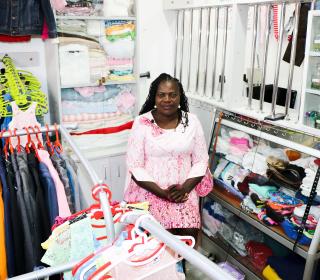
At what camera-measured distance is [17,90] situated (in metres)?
2.39

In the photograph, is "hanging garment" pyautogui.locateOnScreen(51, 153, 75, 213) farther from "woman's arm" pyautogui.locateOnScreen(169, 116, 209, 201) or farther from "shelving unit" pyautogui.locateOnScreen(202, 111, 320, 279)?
"shelving unit" pyautogui.locateOnScreen(202, 111, 320, 279)

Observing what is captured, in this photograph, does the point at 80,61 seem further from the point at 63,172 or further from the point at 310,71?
the point at 310,71

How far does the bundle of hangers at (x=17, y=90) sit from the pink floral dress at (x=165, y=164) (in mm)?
647

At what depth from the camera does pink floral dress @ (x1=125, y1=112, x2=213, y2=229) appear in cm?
238

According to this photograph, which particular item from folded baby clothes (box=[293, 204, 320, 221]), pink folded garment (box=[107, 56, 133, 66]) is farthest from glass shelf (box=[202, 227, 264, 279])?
pink folded garment (box=[107, 56, 133, 66])

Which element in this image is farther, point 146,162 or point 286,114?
point 146,162

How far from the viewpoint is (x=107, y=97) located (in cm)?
303

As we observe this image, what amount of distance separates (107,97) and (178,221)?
1.18 metres

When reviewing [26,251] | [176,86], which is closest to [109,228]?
[26,251]

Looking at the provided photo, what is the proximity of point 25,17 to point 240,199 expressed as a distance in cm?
185

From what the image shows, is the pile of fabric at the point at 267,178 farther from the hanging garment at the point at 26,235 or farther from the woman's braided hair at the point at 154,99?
the hanging garment at the point at 26,235

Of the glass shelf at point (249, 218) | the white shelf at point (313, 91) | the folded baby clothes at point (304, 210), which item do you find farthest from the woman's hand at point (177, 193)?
the white shelf at point (313, 91)

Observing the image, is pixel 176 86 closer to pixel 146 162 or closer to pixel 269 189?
pixel 146 162

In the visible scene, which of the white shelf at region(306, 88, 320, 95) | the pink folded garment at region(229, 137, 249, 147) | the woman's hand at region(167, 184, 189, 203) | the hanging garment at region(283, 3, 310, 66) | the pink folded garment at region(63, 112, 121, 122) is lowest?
the woman's hand at region(167, 184, 189, 203)
